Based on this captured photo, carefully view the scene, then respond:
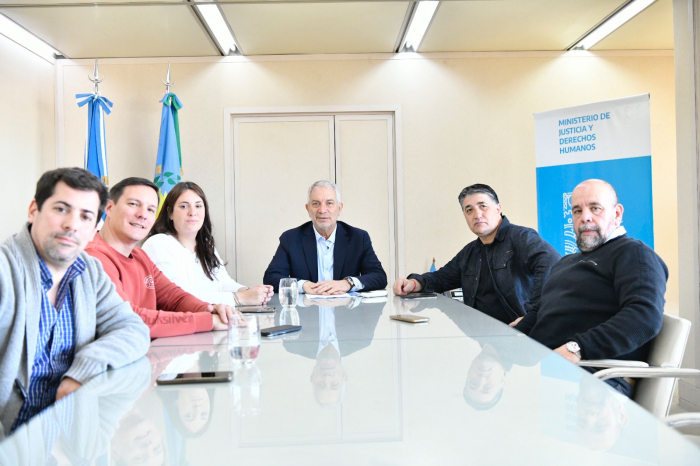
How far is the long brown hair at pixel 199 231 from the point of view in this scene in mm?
3293

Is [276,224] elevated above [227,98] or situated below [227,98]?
below

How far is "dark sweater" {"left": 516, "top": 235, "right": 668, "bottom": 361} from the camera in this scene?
1972mm

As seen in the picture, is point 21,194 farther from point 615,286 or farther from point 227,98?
point 615,286

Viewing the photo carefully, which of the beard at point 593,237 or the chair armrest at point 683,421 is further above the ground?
the beard at point 593,237

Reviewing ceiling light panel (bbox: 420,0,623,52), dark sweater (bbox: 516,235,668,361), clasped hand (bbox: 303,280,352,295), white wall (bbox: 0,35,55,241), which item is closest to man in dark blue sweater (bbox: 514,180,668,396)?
dark sweater (bbox: 516,235,668,361)

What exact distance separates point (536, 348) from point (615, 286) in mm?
734

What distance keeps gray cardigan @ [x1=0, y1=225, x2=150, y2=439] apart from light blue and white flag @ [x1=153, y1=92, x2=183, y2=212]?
135 inches

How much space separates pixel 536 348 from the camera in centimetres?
162

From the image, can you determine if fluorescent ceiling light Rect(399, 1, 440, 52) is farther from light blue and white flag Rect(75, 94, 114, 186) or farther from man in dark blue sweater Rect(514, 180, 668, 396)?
light blue and white flag Rect(75, 94, 114, 186)

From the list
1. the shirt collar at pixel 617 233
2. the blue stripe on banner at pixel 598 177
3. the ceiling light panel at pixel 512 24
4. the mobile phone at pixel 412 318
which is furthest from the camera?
the ceiling light panel at pixel 512 24

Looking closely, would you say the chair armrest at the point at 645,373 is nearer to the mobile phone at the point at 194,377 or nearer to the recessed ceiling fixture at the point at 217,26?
the mobile phone at the point at 194,377

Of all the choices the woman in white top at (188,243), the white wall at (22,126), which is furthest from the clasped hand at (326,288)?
the white wall at (22,126)

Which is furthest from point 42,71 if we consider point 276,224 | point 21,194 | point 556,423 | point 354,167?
point 556,423

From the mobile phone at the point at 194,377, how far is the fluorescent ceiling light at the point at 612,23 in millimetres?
4338
